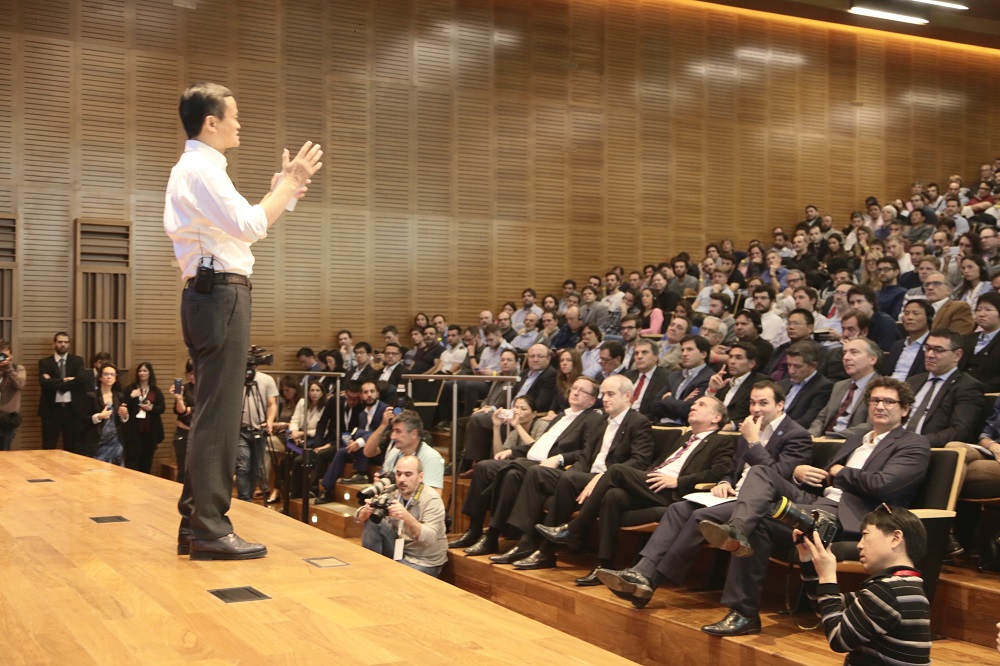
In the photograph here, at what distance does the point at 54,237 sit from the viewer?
7535mm

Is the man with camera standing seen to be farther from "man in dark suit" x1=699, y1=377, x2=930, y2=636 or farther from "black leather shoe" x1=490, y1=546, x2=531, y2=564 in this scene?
"man in dark suit" x1=699, y1=377, x2=930, y2=636

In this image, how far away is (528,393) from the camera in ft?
17.9

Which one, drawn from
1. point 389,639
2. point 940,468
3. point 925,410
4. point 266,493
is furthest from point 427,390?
point 389,639

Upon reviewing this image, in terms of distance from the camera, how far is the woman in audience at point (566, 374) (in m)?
5.16

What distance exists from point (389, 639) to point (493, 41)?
8.20m

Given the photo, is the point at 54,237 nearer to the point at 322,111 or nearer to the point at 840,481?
the point at 322,111

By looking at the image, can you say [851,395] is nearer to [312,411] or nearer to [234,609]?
[234,609]

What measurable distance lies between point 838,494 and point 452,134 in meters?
6.43

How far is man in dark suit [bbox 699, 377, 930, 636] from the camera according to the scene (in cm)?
274

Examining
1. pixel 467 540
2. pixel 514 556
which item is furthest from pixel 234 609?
pixel 467 540

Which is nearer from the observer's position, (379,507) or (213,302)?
(213,302)

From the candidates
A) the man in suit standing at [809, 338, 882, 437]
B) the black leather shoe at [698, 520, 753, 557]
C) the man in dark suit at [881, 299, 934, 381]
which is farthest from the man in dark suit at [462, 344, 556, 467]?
the black leather shoe at [698, 520, 753, 557]

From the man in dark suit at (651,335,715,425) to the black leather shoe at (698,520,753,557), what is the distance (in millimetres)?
1787

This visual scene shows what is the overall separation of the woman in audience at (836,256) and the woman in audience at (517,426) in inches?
150
